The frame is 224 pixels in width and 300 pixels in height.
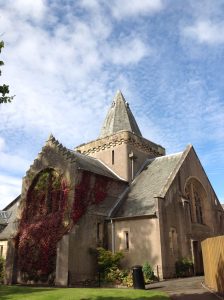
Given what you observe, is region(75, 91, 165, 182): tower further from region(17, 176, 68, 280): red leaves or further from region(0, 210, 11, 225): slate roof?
region(0, 210, 11, 225): slate roof

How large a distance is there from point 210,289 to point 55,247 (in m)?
11.7

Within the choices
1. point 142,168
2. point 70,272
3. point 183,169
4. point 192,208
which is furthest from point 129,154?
point 70,272

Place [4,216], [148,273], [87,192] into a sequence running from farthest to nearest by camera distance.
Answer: [4,216], [87,192], [148,273]

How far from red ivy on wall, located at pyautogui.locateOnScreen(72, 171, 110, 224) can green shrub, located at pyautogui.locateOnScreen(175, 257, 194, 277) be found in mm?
A: 7907

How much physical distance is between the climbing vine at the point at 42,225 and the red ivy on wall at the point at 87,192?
879mm

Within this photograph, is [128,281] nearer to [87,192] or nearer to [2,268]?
[87,192]

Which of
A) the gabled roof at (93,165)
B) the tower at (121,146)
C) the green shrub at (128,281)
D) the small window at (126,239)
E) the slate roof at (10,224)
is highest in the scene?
the tower at (121,146)

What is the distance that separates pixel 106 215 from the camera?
2731 cm

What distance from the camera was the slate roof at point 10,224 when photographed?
98.3ft

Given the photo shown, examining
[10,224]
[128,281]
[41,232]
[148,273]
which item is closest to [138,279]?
[128,281]

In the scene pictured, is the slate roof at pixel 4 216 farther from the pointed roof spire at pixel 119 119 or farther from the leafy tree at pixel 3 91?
the leafy tree at pixel 3 91

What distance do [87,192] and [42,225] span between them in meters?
4.32

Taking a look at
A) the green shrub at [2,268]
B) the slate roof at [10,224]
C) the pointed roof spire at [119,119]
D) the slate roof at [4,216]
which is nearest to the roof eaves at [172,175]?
the pointed roof spire at [119,119]

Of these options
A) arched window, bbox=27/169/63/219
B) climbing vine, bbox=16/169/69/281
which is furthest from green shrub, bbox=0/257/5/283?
arched window, bbox=27/169/63/219
